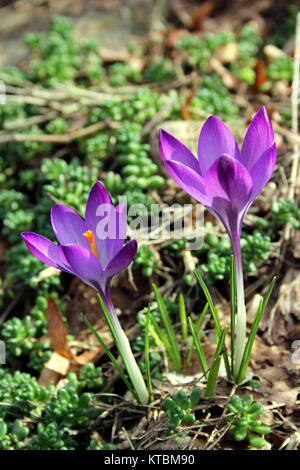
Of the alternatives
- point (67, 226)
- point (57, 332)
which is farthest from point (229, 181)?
point (57, 332)

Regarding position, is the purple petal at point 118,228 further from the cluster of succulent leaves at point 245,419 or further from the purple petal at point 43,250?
the cluster of succulent leaves at point 245,419

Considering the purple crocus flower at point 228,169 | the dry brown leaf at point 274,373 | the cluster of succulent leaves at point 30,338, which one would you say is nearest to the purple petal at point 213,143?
the purple crocus flower at point 228,169

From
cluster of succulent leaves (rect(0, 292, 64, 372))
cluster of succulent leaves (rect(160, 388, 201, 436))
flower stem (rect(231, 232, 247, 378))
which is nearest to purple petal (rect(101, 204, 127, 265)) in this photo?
flower stem (rect(231, 232, 247, 378))

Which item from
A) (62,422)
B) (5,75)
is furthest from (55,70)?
(62,422)

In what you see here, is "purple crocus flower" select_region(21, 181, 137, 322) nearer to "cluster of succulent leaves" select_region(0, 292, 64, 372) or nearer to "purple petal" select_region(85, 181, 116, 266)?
"purple petal" select_region(85, 181, 116, 266)

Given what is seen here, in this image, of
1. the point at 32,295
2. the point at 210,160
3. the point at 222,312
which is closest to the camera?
the point at 210,160

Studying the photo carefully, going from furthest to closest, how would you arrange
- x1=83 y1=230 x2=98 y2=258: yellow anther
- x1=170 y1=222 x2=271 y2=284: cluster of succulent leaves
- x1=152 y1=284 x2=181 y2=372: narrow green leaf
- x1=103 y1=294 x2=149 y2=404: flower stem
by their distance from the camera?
x1=170 y1=222 x2=271 y2=284: cluster of succulent leaves → x1=152 y1=284 x2=181 y2=372: narrow green leaf → x1=103 y1=294 x2=149 y2=404: flower stem → x1=83 y1=230 x2=98 y2=258: yellow anther
